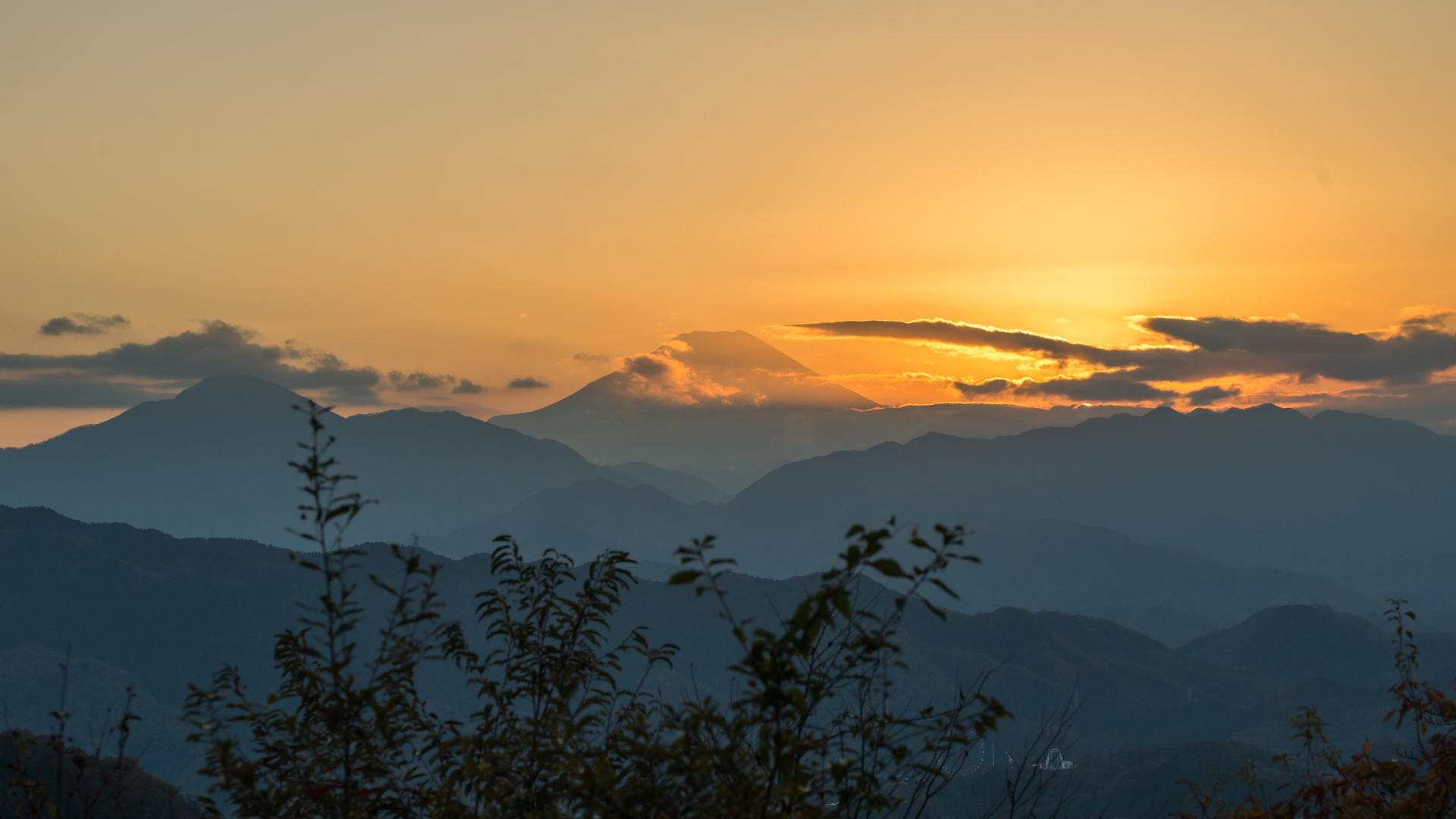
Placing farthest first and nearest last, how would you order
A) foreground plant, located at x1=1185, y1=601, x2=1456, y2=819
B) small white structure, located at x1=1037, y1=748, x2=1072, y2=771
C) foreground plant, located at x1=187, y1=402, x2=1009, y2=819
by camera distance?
1. foreground plant, located at x1=1185, y1=601, x2=1456, y2=819
2. small white structure, located at x1=1037, y1=748, x2=1072, y2=771
3. foreground plant, located at x1=187, y1=402, x2=1009, y2=819

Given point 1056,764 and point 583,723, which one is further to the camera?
point 1056,764

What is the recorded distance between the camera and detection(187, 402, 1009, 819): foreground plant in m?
5.57

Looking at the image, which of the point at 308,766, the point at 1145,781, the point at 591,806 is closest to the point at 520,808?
the point at 308,766

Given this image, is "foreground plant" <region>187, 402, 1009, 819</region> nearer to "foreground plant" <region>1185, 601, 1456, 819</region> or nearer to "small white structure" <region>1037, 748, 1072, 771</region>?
"small white structure" <region>1037, 748, 1072, 771</region>

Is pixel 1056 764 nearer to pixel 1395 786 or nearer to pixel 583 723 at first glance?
pixel 1395 786

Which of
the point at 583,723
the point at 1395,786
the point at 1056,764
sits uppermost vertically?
the point at 583,723

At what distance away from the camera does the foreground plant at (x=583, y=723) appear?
5.57 metres

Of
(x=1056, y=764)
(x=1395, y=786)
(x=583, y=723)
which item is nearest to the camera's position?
(x=583, y=723)

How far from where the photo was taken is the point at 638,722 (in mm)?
5875

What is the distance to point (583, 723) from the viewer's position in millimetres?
6961

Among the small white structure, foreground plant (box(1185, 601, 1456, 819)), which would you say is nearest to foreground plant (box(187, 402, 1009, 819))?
the small white structure

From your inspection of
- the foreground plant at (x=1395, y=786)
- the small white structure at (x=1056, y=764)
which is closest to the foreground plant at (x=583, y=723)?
the small white structure at (x=1056, y=764)

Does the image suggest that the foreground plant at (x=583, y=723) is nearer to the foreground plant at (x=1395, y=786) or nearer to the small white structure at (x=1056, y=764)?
the small white structure at (x=1056, y=764)

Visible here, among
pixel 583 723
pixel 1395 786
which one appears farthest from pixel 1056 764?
pixel 583 723
